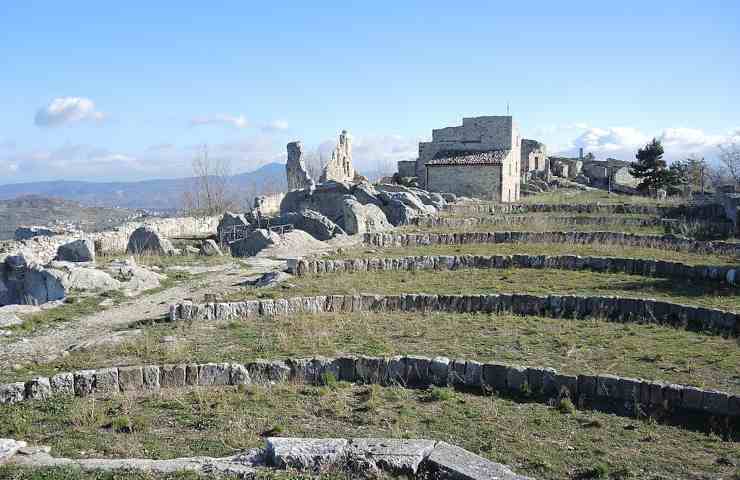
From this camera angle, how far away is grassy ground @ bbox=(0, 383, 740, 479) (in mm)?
7914

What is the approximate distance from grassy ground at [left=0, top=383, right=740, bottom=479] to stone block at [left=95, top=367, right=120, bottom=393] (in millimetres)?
476

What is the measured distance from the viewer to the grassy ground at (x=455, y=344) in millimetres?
11211

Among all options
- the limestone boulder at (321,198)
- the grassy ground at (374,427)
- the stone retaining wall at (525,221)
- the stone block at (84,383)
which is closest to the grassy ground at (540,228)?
the stone retaining wall at (525,221)

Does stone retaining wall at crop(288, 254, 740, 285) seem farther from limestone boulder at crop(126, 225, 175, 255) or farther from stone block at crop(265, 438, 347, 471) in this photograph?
stone block at crop(265, 438, 347, 471)

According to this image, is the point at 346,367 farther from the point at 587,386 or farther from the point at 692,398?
the point at 692,398

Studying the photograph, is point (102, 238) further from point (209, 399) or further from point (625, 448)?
point (625, 448)

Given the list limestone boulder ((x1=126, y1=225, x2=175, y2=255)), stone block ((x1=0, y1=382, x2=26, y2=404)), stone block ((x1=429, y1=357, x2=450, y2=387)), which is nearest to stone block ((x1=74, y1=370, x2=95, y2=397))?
stone block ((x1=0, y1=382, x2=26, y2=404))

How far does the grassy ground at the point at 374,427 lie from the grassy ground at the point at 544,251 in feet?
40.1

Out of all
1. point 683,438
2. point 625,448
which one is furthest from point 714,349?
point 625,448

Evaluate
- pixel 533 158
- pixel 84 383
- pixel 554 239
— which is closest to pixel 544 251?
pixel 554 239

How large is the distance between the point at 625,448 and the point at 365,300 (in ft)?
26.2

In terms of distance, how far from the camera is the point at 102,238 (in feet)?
83.0

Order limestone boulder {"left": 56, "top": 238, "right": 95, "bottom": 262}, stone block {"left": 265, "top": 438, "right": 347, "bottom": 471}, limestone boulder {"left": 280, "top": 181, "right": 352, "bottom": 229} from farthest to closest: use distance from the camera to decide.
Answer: limestone boulder {"left": 280, "top": 181, "right": 352, "bottom": 229}, limestone boulder {"left": 56, "top": 238, "right": 95, "bottom": 262}, stone block {"left": 265, "top": 438, "right": 347, "bottom": 471}

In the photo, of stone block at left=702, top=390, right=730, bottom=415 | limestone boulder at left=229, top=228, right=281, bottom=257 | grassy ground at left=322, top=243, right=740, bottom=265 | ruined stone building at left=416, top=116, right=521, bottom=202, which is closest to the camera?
stone block at left=702, top=390, right=730, bottom=415
